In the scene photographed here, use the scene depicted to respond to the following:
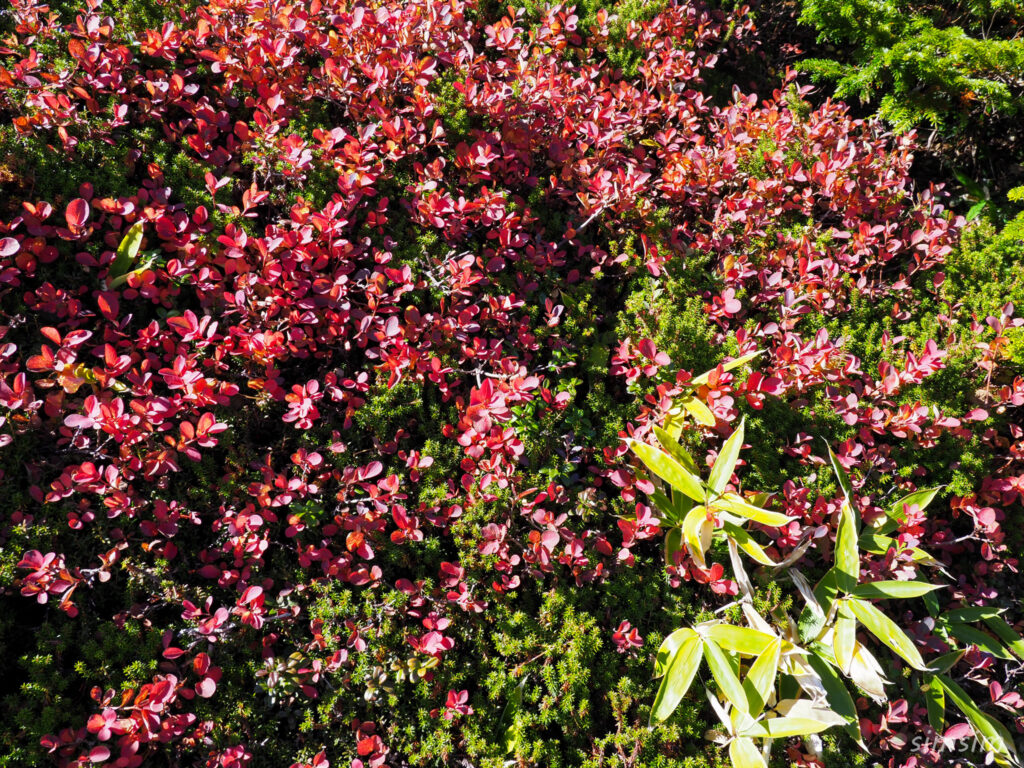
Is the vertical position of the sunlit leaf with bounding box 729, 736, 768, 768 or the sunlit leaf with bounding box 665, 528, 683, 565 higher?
the sunlit leaf with bounding box 665, 528, 683, 565

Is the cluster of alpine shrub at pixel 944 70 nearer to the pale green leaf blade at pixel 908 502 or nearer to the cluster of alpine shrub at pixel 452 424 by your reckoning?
the cluster of alpine shrub at pixel 452 424

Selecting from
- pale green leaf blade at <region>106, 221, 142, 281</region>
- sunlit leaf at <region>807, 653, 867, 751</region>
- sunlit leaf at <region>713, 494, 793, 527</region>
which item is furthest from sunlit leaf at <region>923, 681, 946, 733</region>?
pale green leaf blade at <region>106, 221, 142, 281</region>

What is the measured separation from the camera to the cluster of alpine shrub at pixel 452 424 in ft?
6.42

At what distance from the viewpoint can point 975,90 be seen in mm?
3100

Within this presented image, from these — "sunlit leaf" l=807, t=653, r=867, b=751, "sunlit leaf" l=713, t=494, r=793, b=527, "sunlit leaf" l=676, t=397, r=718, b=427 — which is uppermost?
"sunlit leaf" l=676, t=397, r=718, b=427

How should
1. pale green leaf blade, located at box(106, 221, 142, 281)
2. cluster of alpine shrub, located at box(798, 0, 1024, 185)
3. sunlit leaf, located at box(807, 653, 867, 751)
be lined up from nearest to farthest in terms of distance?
sunlit leaf, located at box(807, 653, 867, 751), pale green leaf blade, located at box(106, 221, 142, 281), cluster of alpine shrub, located at box(798, 0, 1024, 185)

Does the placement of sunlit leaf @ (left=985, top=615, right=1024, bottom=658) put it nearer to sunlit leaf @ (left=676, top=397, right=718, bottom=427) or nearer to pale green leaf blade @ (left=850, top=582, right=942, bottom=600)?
pale green leaf blade @ (left=850, top=582, right=942, bottom=600)

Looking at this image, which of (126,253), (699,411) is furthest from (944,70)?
(126,253)

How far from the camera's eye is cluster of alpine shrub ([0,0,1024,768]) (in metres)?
1.96

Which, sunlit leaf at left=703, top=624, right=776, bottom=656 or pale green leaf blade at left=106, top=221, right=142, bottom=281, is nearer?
sunlit leaf at left=703, top=624, right=776, bottom=656

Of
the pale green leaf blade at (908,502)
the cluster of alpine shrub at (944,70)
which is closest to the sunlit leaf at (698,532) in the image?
the pale green leaf blade at (908,502)

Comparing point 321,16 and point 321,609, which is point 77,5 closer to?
point 321,16

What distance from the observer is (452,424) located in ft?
8.02

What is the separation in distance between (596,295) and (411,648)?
173cm
